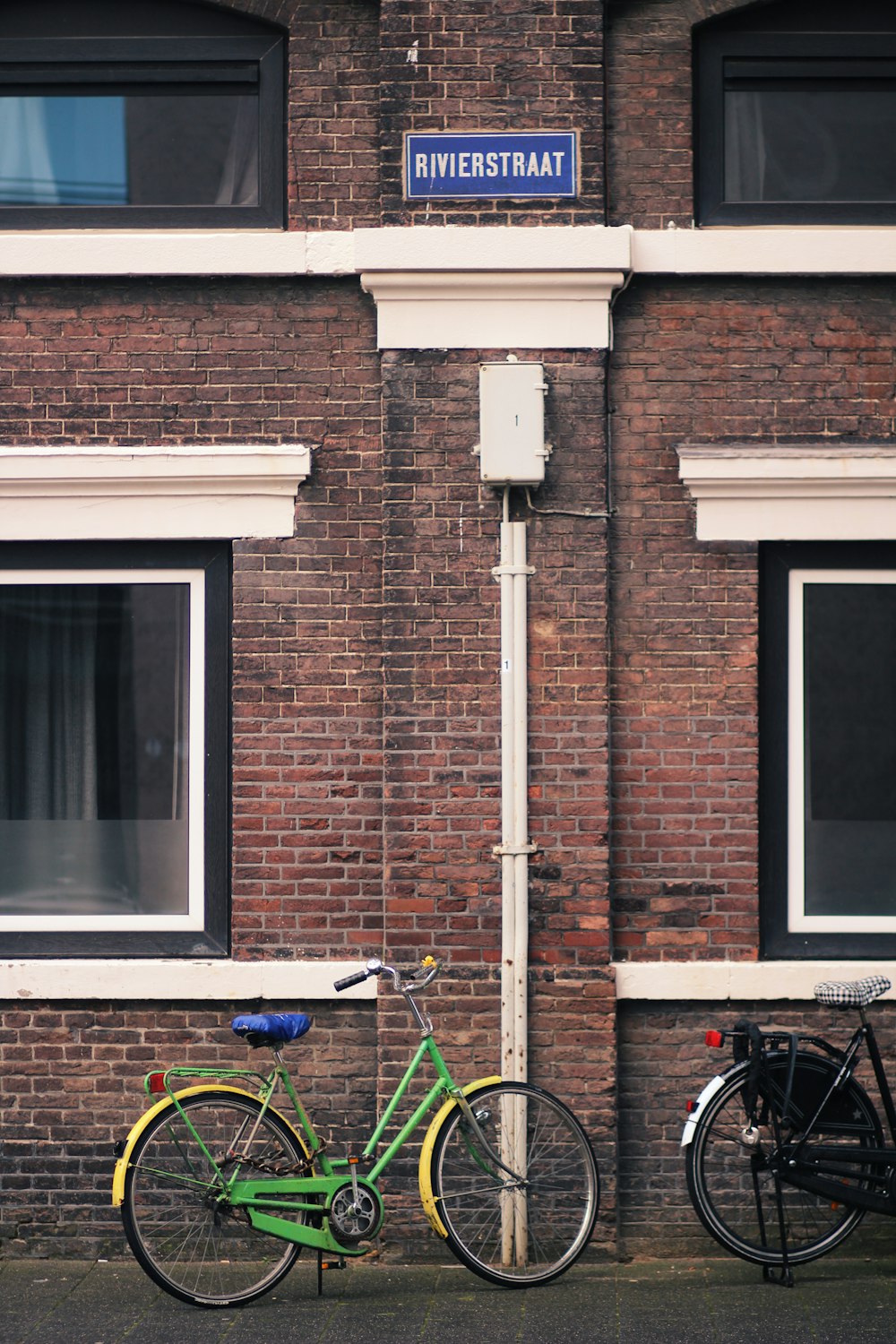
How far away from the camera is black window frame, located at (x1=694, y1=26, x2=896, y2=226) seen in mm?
6754

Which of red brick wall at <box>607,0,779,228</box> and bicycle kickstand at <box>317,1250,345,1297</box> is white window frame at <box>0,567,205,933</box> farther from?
red brick wall at <box>607,0,779,228</box>

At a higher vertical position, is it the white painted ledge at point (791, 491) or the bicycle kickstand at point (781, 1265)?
the white painted ledge at point (791, 491)

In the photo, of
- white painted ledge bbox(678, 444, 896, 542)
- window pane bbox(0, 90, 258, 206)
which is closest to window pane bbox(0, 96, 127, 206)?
window pane bbox(0, 90, 258, 206)

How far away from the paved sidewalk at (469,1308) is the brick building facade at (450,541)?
305 mm

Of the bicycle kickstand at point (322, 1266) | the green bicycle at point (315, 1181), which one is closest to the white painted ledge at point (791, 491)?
the green bicycle at point (315, 1181)

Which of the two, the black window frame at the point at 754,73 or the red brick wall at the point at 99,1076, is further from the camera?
the black window frame at the point at 754,73

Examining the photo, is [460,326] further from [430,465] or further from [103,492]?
[103,492]

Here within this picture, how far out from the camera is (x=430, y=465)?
6.54 meters

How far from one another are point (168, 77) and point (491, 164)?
1564 mm

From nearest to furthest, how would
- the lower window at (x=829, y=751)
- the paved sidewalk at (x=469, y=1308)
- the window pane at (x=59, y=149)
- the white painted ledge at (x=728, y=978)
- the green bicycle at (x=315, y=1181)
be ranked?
the paved sidewalk at (x=469, y=1308) < the green bicycle at (x=315, y=1181) < the white painted ledge at (x=728, y=978) < the lower window at (x=829, y=751) < the window pane at (x=59, y=149)

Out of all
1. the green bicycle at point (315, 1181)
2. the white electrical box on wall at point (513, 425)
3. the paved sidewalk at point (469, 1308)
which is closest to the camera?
the paved sidewalk at point (469, 1308)

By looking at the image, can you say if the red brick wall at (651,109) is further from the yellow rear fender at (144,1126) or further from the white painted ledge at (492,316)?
the yellow rear fender at (144,1126)

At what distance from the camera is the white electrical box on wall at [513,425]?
20.9 feet

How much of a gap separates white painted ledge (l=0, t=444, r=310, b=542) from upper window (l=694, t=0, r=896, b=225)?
7.46 feet
